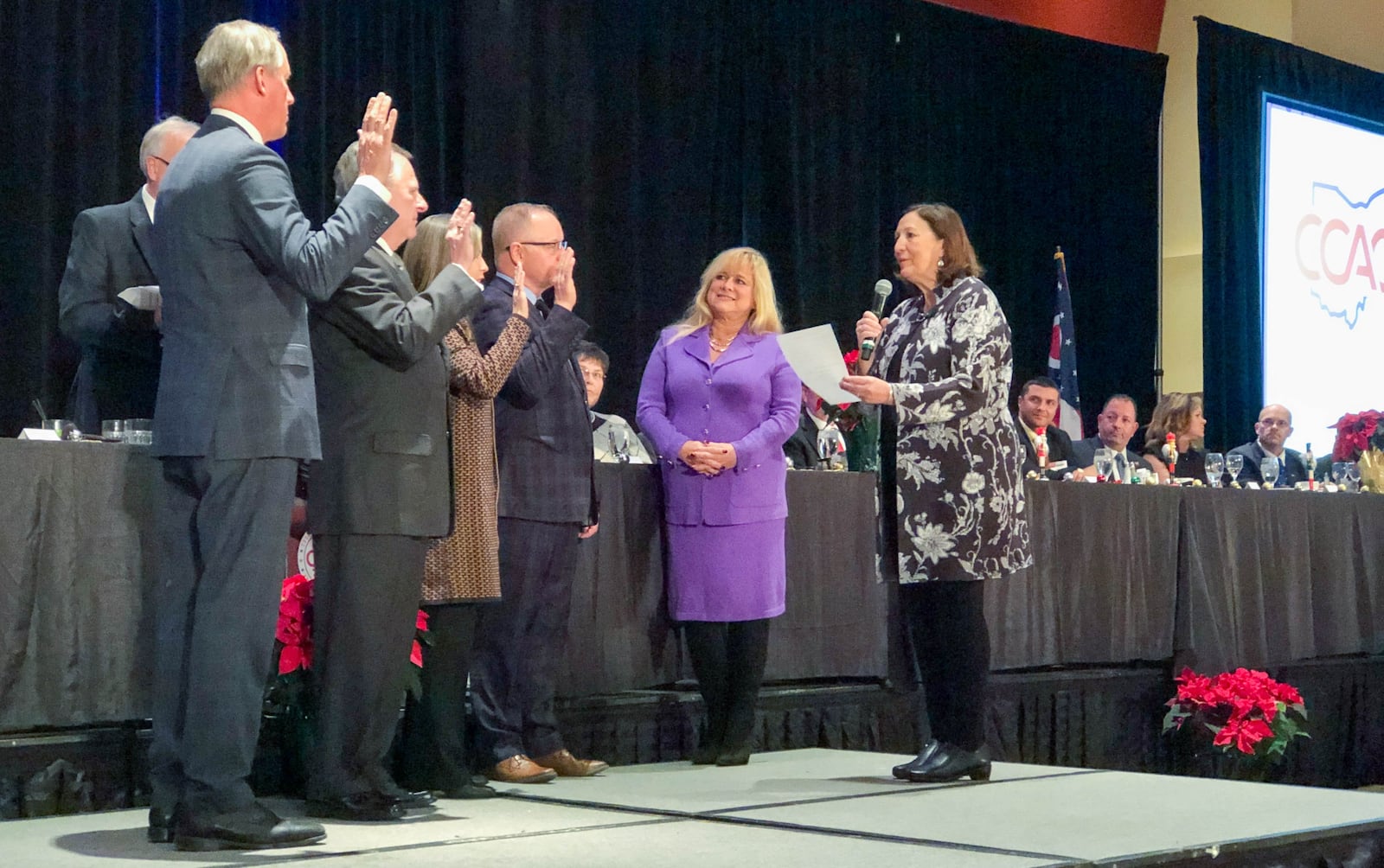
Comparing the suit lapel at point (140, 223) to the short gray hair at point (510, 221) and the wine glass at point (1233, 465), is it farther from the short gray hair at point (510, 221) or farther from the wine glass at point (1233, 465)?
the wine glass at point (1233, 465)

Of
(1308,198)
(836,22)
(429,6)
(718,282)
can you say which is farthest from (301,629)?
(1308,198)

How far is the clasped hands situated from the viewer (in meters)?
3.69

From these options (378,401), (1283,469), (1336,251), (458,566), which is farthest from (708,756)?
(1336,251)

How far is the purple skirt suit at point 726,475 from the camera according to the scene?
12.2 ft

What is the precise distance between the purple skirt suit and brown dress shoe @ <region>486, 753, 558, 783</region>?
0.58 metres

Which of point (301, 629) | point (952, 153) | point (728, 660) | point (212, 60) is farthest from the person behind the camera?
point (952, 153)

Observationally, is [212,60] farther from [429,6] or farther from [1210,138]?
[1210,138]

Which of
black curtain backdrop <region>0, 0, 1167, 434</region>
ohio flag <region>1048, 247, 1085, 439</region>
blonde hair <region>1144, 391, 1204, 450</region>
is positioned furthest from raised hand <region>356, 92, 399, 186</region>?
ohio flag <region>1048, 247, 1085, 439</region>

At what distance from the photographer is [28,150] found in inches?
201

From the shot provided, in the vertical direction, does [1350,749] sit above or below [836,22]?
below

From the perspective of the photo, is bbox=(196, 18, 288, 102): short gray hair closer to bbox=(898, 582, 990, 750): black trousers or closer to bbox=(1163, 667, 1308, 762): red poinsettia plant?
bbox=(898, 582, 990, 750): black trousers

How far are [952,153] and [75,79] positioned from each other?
4424 mm

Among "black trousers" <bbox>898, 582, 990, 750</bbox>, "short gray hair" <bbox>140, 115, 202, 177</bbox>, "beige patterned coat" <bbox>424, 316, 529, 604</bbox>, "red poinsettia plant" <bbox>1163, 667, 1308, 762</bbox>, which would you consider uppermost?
"short gray hair" <bbox>140, 115, 202, 177</bbox>

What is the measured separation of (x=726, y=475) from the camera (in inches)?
147
